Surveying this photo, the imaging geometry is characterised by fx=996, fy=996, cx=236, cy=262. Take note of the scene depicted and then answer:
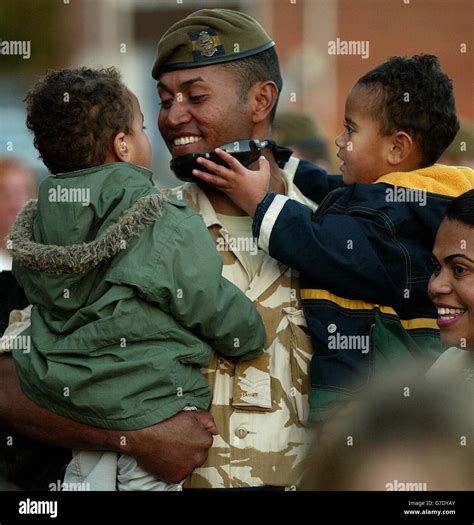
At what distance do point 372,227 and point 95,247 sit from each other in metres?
0.87

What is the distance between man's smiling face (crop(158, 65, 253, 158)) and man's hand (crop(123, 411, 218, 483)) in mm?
977

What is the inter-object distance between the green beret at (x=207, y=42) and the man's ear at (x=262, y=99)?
0.41ft

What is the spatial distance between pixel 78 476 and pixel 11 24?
5.73 meters

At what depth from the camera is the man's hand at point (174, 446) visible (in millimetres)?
2926

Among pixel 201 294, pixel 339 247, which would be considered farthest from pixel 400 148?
pixel 201 294

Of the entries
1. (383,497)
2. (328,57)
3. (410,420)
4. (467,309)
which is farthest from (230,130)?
(328,57)

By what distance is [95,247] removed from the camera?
9.50ft

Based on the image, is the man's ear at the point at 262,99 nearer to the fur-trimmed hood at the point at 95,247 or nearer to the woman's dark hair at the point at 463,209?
the fur-trimmed hood at the point at 95,247

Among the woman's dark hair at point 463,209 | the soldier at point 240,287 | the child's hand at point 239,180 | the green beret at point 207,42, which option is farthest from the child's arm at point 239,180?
the woman's dark hair at point 463,209

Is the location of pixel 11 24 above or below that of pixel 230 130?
above

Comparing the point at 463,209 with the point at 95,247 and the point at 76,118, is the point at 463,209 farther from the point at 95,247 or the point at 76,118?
the point at 76,118

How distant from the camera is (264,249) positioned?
3164 millimetres

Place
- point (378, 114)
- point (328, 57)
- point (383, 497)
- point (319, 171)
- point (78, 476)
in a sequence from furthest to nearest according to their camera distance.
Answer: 1. point (328, 57)
2. point (319, 171)
3. point (378, 114)
4. point (78, 476)
5. point (383, 497)

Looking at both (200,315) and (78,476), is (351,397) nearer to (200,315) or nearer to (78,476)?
(200,315)
